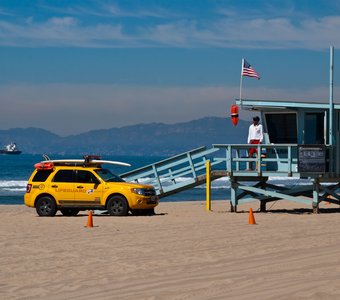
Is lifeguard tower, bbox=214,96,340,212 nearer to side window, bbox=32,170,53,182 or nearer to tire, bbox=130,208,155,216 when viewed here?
tire, bbox=130,208,155,216

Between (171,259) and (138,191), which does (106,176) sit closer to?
(138,191)

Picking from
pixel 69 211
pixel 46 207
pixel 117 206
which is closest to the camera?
pixel 117 206

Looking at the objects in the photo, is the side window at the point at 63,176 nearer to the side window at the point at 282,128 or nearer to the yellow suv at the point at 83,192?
the yellow suv at the point at 83,192

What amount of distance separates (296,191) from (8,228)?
407 inches

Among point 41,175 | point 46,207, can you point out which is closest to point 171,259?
point 46,207

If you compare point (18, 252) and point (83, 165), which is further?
point (83, 165)

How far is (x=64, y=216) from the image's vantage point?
25.2 meters

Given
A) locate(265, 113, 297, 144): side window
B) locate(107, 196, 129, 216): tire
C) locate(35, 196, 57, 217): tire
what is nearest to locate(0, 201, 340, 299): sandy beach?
locate(107, 196, 129, 216): tire

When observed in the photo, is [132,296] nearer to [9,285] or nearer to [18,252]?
[9,285]

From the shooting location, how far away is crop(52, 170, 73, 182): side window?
979 inches

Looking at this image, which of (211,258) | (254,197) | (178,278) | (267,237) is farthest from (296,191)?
(178,278)

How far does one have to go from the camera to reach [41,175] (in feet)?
82.2

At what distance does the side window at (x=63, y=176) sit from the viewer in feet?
81.6

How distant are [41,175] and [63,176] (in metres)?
0.68
